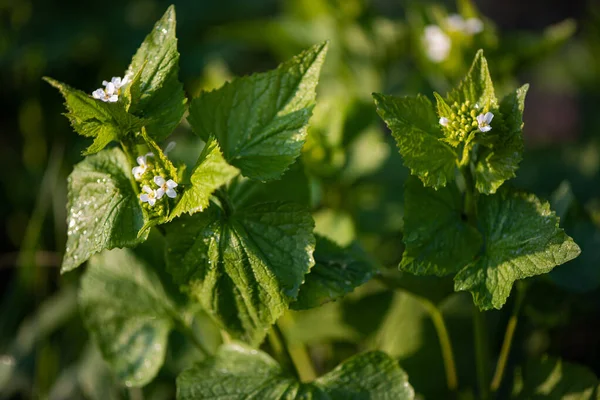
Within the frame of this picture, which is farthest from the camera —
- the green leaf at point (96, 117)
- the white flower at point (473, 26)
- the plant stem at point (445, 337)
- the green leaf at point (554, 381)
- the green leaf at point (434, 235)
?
the white flower at point (473, 26)

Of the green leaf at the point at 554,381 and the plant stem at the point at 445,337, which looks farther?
the plant stem at the point at 445,337

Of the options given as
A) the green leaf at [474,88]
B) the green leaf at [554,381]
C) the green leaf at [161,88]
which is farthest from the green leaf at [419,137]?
the green leaf at [554,381]

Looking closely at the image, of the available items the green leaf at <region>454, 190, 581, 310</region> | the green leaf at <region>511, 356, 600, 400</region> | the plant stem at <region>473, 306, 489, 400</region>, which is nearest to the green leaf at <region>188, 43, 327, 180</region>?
the green leaf at <region>454, 190, 581, 310</region>

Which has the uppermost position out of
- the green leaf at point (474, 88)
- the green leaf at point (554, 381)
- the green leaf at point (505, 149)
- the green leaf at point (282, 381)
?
the green leaf at point (474, 88)

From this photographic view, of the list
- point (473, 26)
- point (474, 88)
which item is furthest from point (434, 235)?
point (473, 26)

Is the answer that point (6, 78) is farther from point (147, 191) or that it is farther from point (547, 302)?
point (547, 302)

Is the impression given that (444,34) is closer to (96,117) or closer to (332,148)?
(332,148)

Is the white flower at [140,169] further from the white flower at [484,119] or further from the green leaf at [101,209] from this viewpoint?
the white flower at [484,119]

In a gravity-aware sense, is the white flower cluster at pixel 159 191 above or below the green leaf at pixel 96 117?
below
